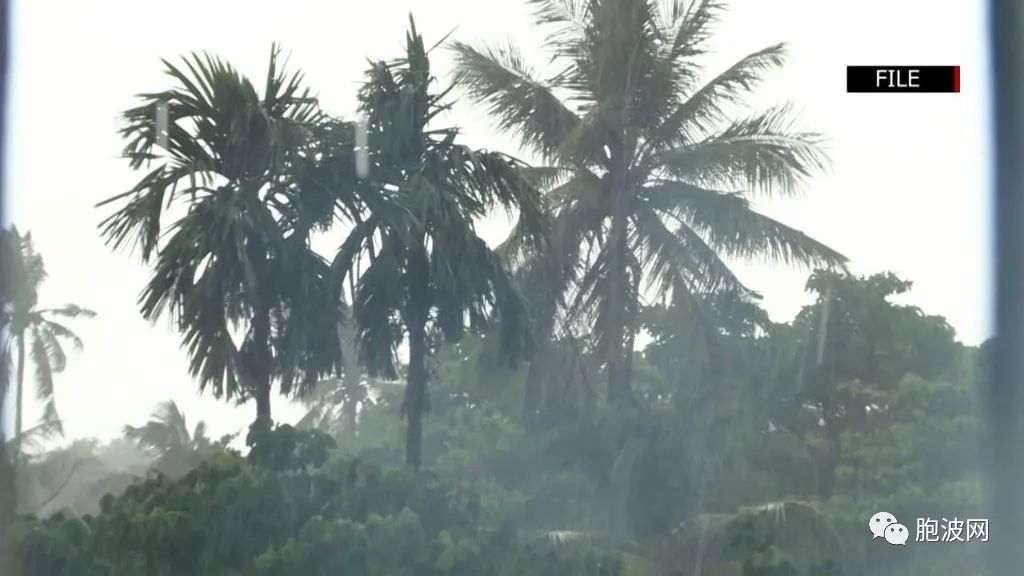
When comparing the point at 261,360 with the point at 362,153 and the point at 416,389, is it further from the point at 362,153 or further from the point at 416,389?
the point at 362,153

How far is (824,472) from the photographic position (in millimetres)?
14305

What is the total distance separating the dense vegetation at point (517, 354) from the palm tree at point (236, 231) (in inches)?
1.0

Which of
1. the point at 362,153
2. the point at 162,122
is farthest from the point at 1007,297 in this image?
the point at 162,122

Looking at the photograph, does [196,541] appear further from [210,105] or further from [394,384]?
[394,384]

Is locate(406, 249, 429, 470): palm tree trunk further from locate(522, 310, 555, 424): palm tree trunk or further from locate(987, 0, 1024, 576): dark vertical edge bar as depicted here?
locate(987, 0, 1024, 576): dark vertical edge bar

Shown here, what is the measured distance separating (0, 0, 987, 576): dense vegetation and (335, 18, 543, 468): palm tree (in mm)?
26

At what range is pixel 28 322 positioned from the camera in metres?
14.6

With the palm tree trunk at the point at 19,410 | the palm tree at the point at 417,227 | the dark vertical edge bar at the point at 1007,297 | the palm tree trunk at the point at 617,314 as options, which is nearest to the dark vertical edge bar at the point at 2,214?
the palm tree trunk at the point at 19,410

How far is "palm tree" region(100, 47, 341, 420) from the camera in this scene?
11.2 metres

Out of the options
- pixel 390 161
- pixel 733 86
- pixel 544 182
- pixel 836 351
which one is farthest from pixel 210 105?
pixel 836 351

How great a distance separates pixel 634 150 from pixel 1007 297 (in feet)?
13.9

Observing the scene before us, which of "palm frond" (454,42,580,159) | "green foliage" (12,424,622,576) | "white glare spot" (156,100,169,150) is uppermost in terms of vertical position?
"palm frond" (454,42,580,159)

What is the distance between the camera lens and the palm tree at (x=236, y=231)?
11.2m

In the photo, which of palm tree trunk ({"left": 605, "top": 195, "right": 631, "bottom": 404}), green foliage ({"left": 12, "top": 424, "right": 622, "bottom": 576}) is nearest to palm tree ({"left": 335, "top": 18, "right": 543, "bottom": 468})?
green foliage ({"left": 12, "top": 424, "right": 622, "bottom": 576})
